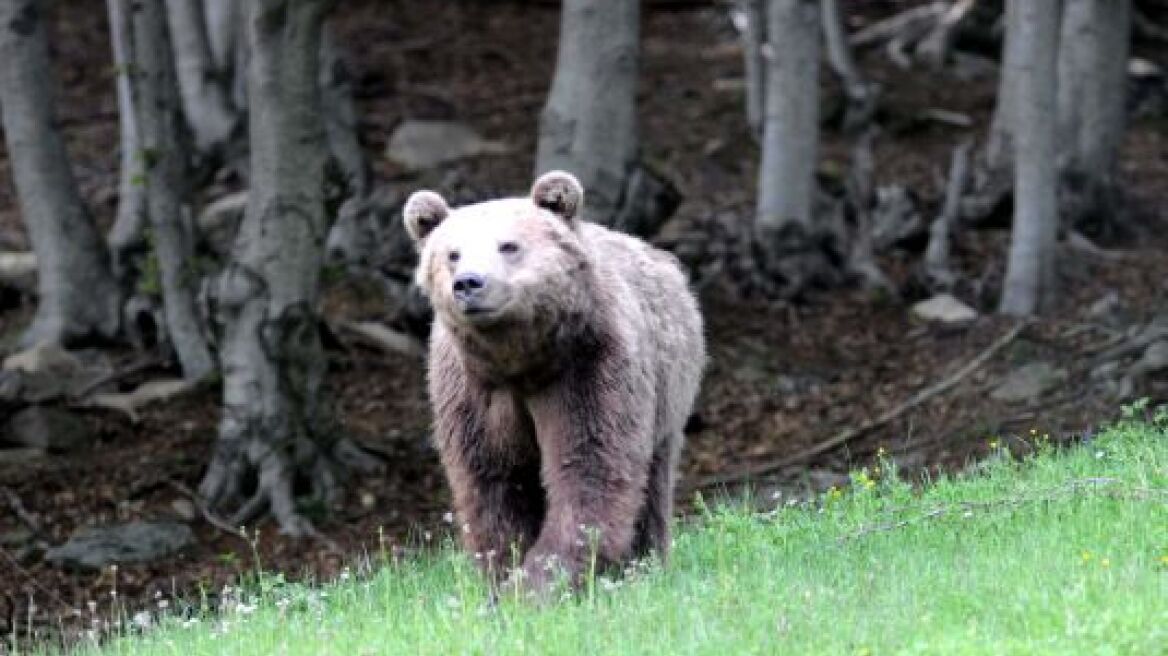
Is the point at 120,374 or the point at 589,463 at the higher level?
Answer: the point at 589,463

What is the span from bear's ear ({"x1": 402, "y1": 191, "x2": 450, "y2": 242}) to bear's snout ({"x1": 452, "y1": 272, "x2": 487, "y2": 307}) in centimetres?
83

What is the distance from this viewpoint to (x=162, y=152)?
1666 centimetres

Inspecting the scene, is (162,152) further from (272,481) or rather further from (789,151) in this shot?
(789,151)

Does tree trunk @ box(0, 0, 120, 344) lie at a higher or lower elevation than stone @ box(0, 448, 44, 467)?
higher

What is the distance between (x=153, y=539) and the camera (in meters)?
14.5

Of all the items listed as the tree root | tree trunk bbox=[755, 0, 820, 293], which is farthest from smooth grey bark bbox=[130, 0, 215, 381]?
tree trunk bbox=[755, 0, 820, 293]

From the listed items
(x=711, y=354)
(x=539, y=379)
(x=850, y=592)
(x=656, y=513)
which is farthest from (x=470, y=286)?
(x=711, y=354)

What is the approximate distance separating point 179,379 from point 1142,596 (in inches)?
429

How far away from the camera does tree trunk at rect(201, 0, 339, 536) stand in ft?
46.9

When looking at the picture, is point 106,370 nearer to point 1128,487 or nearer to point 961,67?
point 1128,487

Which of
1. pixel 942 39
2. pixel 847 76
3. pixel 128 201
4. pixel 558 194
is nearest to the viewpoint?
pixel 558 194

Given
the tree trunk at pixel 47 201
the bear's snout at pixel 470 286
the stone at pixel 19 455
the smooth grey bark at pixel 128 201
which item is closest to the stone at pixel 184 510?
the stone at pixel 19 455

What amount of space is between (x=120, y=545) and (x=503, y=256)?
21.1ft

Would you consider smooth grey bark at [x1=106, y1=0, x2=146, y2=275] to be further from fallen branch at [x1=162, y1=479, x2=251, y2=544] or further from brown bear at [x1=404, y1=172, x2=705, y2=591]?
brown bear at [x1=404, y1=172, x2=705, y2=591]
